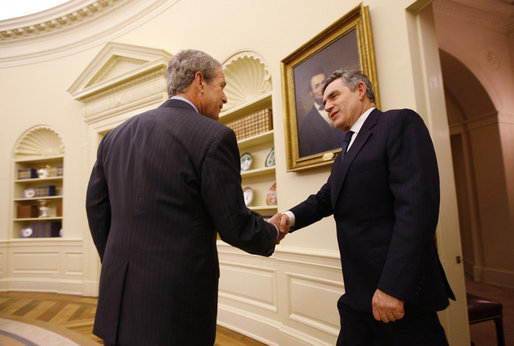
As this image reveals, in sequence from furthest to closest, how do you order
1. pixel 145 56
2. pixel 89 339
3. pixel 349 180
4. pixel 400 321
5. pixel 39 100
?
pixel 39 100
pixel 145 56
pixel 89 339
pixel 349 180
pixel 400 321

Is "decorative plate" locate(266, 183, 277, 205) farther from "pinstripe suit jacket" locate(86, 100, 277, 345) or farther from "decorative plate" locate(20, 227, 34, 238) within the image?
"decorative plate" locate(20, 227, 34, 238)

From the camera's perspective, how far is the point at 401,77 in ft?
6.02

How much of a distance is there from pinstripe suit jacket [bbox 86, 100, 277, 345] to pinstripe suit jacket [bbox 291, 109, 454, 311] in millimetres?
473

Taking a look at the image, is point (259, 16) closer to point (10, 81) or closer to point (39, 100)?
point (39, 100)

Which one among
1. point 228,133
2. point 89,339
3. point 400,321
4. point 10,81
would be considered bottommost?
point 89,339

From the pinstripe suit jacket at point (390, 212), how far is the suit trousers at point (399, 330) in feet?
0.19

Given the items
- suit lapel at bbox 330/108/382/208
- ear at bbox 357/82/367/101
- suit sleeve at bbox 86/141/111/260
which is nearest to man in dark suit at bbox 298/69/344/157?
ear at bbox 357/82/367/101

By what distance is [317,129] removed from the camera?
235cm

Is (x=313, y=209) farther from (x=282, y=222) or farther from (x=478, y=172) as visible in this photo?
(x=478, y=172)

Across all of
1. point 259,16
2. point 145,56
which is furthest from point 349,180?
point 145,56

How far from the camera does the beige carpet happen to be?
113 inches

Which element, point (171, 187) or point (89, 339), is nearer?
point (171, 187)

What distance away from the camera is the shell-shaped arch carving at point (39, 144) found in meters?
5.54

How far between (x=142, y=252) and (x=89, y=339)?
2.74 metres
